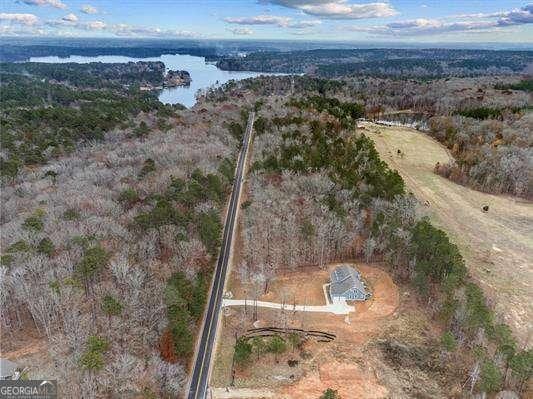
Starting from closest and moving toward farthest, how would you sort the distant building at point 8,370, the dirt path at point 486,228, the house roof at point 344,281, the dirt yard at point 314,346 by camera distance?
the distant building at point 8,370 → the dirt yard at point 314,346 → the house roof at point 344,281 → the dirt path at point 486,228

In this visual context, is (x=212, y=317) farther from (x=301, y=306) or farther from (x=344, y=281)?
(x=344, y=281)

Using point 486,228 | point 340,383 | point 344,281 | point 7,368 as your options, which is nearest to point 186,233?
point 344,281

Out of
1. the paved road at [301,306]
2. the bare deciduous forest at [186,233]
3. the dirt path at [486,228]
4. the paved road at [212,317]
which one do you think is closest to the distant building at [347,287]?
the paved road at [301,306]

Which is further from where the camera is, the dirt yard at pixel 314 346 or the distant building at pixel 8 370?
the dirt yard at pixel 314 346

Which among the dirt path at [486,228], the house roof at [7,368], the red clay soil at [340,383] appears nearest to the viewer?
the house roof at [7,368]

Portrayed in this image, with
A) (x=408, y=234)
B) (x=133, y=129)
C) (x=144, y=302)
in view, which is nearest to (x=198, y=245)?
(x=144, y=302)

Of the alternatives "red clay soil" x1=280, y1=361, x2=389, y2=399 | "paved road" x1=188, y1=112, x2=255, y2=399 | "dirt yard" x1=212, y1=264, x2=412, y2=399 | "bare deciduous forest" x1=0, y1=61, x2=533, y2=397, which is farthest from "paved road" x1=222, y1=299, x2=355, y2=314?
"red clay soil" x1=280, y1=361, x2=389, y2=399

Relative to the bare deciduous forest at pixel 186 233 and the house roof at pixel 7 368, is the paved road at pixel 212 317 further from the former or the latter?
Answer: the house roof at pixel 7 368
